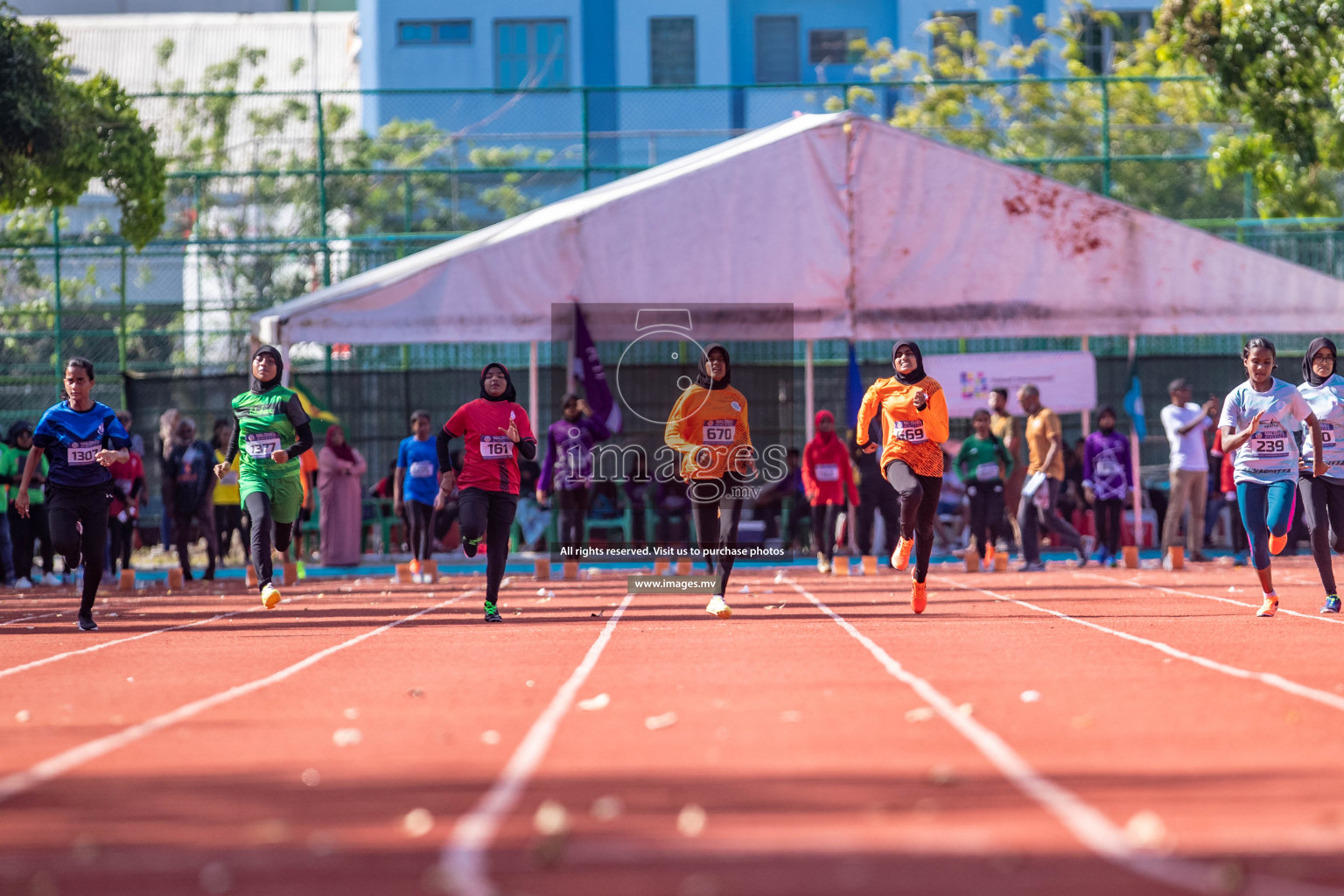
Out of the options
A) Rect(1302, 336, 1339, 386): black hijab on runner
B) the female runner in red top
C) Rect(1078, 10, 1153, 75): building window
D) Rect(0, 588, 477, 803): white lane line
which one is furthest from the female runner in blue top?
Rect(1078, 10, 1153, 75): building window

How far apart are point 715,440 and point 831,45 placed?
3666cm

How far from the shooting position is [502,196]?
28.8 metres

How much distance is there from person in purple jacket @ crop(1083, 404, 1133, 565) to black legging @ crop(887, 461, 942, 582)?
6.68 m

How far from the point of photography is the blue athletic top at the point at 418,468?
1852cm

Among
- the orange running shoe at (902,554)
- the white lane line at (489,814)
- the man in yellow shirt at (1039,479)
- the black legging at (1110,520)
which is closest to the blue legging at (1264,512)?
the orange running shoe at (902,554)

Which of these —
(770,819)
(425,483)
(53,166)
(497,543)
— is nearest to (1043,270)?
(425,483)

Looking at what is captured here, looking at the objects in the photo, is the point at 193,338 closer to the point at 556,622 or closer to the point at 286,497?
the point at 286,497

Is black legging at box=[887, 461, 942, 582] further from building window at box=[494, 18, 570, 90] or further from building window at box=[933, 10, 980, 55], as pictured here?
building window at box=[933, 10, 980, 55]

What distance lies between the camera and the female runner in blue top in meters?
12.9

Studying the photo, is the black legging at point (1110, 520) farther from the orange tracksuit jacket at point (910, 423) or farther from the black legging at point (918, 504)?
the orange tracksuit jacket at point (910, 423)

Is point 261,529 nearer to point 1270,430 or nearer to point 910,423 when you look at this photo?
point 910,423

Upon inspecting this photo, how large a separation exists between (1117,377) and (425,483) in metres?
10.4

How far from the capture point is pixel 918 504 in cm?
1319

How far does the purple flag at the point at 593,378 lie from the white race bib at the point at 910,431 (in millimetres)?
6232
